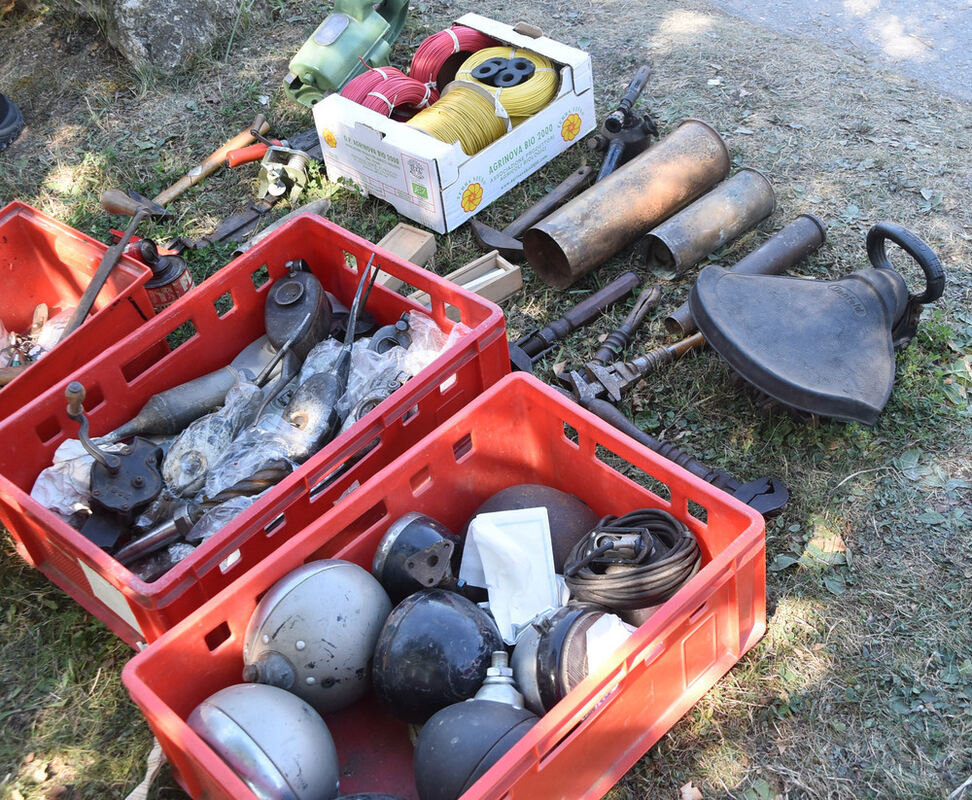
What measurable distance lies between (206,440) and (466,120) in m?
1.89

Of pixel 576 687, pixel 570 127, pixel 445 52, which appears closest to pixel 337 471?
pixel 576 687

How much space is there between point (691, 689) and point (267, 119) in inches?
140

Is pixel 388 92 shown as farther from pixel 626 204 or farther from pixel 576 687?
pixel 576 687

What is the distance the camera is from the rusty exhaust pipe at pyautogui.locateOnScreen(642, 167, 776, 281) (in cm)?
363

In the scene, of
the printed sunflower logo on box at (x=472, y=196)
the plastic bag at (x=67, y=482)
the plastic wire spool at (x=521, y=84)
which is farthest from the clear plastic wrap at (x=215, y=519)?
the plastic wire spool at (x=521, y=84)

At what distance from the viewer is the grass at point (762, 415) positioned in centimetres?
244

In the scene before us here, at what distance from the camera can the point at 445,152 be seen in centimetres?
376

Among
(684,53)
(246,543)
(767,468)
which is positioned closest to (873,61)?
(684,53)

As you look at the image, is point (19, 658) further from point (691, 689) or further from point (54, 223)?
point (691, 689)

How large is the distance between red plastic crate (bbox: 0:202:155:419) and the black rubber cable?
1.82 m

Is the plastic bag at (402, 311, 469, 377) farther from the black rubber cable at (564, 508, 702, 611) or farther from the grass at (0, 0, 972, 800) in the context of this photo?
the black rubber cable at (564, 508, 702, 611)

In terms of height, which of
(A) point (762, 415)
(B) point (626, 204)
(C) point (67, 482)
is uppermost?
(C) point (67, 482)

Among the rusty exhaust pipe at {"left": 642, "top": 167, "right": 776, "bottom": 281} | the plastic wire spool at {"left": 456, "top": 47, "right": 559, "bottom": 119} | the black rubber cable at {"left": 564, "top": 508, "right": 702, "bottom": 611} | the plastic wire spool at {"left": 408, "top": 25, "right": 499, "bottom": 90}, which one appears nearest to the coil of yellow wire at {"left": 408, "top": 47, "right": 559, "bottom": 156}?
the plastic wire spool at {"left": 456, "top": 47, "right": 559, "bottom": 119}

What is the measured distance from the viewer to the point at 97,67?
17.5ft
